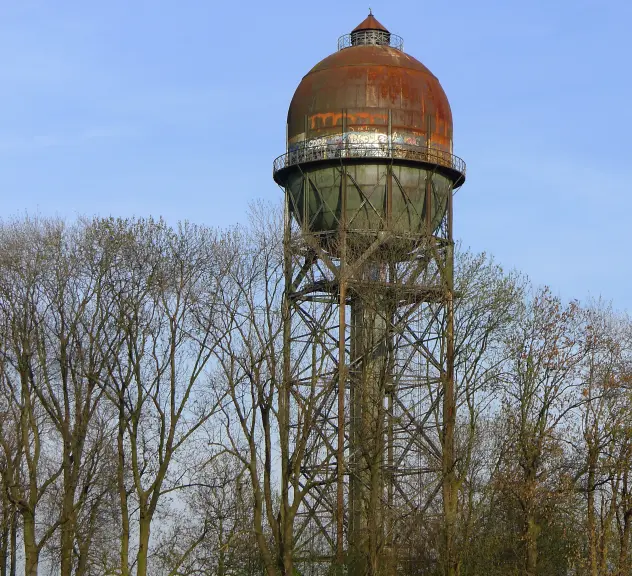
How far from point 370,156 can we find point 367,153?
0.12m

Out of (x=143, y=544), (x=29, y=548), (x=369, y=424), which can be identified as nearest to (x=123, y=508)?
(x=143, y=544)

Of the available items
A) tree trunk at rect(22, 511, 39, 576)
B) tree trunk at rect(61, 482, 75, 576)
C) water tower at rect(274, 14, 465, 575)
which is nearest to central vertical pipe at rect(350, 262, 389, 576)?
water tower at rect(274, 14, 465, 575)

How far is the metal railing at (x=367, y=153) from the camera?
109 feet

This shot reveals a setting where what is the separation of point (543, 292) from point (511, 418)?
11.5ft

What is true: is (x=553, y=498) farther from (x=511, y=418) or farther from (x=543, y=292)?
(x=543, y=292)

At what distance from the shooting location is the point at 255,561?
105 feet

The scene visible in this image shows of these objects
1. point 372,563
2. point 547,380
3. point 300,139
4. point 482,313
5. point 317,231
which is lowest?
point 372,563

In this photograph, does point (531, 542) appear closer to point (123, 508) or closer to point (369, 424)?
point (369, 424)

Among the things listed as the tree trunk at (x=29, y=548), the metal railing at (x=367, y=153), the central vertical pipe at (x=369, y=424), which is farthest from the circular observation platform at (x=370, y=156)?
the tree trunk at (x=29, y=548)

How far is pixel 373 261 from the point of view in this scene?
31625 mm

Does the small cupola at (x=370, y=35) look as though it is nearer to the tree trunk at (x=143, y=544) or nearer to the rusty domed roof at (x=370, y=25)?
the rusty domed roof at (x=370, y=25)

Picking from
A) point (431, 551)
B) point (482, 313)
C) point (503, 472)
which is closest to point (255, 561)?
point (431, 551)

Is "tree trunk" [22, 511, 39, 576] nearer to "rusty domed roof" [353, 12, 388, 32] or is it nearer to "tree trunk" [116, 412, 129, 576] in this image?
"tree trunk" [116, 412, 129, 576]

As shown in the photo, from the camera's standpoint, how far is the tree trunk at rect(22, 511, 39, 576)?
1070 inches
